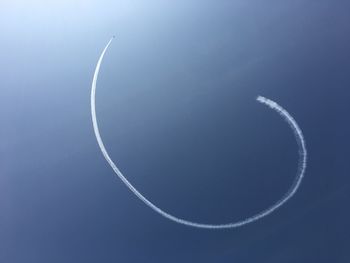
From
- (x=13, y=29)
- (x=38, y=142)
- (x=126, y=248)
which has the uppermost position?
(x=13, y=29)

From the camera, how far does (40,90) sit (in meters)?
1.32

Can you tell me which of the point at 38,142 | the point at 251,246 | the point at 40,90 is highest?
the point at 40,90

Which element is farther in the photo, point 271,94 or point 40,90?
point 40,90

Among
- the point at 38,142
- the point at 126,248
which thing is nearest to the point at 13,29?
the point at 38,142

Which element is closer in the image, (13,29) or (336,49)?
(336,49)

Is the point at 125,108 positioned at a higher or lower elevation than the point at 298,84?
lower

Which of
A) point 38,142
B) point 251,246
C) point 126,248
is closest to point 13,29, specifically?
point 38,142

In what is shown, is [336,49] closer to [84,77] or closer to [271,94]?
[271,94]

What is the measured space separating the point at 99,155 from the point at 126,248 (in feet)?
1.02

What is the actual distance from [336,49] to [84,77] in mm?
770

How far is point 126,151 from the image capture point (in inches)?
49.9

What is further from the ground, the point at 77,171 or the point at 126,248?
the point at 77,171

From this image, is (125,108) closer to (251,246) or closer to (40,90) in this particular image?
(40,90)

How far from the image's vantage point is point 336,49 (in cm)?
119
